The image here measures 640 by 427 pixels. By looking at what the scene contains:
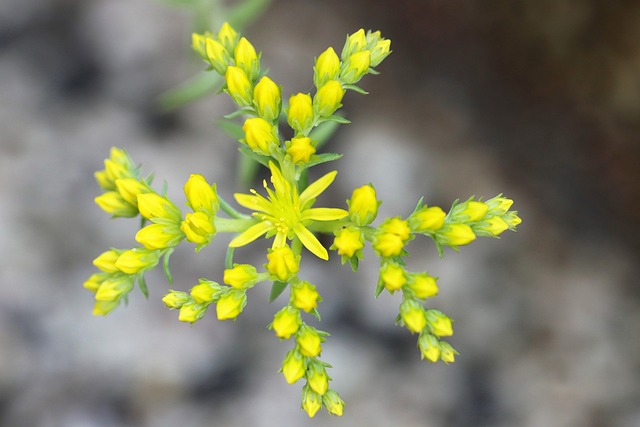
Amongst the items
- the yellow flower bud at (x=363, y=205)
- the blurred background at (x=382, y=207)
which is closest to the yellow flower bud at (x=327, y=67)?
the yellow flower bud at (x=363, y=205)

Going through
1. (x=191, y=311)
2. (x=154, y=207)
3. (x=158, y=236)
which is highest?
(x=154, y=207)

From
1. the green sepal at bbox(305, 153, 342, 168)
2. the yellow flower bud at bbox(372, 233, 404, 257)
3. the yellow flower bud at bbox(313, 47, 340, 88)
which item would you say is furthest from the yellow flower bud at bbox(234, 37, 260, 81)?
the yellow flower bud at bbox(372, 233, 404, 257)

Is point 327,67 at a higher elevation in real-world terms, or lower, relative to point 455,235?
higher

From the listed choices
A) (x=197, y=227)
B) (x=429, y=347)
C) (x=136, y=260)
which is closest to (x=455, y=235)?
(x=429, y=347)

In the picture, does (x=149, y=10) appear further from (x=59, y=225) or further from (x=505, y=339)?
(x=505, y=339)

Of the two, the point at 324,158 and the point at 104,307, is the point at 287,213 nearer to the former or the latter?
the point at 324,158

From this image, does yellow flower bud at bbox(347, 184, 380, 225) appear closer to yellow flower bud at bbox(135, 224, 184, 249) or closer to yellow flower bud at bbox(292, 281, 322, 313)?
yellow flower bud at bbox(292, 281, 322, 313)

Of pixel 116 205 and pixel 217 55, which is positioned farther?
pixel 116 205
